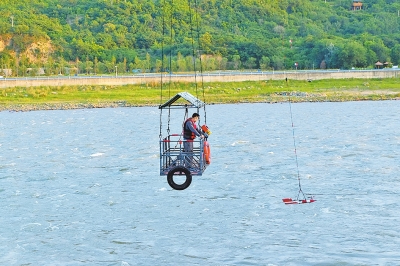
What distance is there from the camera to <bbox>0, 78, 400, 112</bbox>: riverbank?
93.6m

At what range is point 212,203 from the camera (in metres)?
34.5

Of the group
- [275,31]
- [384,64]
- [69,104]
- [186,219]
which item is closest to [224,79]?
[69,104]

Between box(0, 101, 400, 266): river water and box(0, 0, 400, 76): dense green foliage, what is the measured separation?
213ft

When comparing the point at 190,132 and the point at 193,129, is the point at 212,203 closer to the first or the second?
the point at 190,132

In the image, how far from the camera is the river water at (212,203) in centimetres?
2767

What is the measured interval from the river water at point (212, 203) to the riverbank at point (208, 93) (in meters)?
33.5

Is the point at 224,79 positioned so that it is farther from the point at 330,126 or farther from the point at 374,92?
the point at 330,126

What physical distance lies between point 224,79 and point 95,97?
58.8ft

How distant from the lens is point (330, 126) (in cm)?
6425

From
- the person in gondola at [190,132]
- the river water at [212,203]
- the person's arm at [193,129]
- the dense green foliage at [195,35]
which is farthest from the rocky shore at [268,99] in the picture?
the person's arm at [193,129]

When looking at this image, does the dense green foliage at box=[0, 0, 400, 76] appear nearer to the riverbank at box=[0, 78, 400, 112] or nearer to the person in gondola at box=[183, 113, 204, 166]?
the riverbank at box=[0, 78, 400, 112]

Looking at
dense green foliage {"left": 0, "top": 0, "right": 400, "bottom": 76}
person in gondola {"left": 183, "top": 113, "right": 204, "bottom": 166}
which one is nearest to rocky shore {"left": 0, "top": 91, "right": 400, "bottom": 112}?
dense green foliage {"left": 0, "top": 0, "right": 400, "bottom": 76}

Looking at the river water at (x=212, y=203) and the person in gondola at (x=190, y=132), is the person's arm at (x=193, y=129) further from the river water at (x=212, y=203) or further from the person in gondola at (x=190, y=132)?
the river water at (x=212, y=203)

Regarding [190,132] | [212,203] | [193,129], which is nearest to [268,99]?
[212,203]
